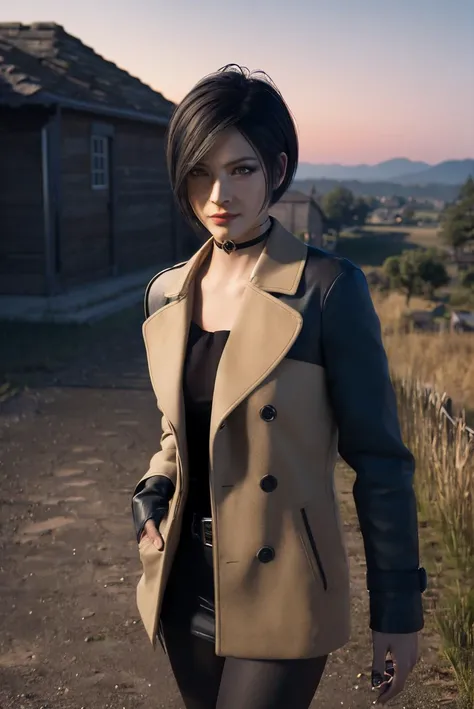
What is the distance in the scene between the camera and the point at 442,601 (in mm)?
4004

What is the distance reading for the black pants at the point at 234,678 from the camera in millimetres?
1635

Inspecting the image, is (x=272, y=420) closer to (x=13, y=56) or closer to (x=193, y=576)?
(x=193, y=576)

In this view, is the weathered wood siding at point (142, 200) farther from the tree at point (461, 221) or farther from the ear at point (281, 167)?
the tree at point (461, 221)

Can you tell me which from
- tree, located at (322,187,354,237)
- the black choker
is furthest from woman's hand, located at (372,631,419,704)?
tree, located at (322,187,354,237)

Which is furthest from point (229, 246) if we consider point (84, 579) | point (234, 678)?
point (84, 579)

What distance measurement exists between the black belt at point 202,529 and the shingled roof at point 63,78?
10576 millimetres

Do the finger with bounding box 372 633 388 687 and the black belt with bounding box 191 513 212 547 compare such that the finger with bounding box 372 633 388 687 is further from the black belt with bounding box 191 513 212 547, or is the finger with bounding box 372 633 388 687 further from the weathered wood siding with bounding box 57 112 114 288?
the weathered wood siding with bounding box 57 112 114 288

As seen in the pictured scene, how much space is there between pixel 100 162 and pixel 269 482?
533 inches

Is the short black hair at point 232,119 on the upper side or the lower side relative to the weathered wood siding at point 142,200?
upper

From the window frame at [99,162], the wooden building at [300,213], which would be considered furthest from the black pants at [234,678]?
the wooden building at [300,213]

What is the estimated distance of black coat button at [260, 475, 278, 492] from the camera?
1.62 m

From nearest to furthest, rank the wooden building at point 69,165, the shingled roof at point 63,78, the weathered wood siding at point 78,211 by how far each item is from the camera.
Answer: the shingled roof at point 63,78, the wooden building at point 69,165, the weathered wood siding at point 78,211

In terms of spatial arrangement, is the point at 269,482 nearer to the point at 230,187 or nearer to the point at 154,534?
the point at 154,534

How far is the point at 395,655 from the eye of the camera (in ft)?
5.41
